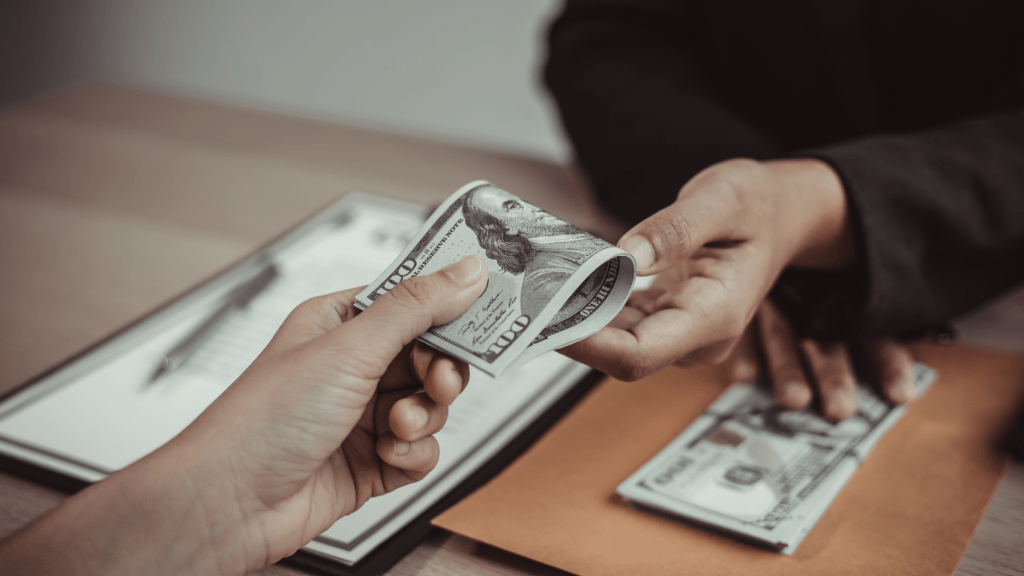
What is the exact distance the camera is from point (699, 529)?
0.66m

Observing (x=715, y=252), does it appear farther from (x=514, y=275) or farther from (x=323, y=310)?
(x=323, y=310)

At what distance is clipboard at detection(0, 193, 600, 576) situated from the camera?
66 centimetres

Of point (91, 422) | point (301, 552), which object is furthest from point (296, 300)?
point (301, 552)

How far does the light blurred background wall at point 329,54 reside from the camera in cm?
314

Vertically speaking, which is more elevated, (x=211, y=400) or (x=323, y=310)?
(x=323, y=310)

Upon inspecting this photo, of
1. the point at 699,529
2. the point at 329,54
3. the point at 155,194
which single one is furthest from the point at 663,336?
the point at 329,54

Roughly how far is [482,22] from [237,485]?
9.23ft

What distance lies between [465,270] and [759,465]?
36 cm

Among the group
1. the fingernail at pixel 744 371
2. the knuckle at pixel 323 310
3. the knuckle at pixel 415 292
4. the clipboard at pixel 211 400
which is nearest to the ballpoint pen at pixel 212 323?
the clipboard at pixel 211 400

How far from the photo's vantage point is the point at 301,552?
2.08 feet

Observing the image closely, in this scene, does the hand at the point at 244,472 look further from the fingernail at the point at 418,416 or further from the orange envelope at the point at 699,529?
the orange envelope at the point at 699,529

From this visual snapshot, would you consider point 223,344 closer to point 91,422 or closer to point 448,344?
point 91,422

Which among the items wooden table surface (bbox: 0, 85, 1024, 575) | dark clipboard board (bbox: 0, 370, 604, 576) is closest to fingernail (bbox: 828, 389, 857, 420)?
wooden table surface (bbox: 0, 85, 1024, 575)

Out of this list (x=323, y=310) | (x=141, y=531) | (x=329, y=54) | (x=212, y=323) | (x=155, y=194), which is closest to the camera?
(x=141, y=531)
